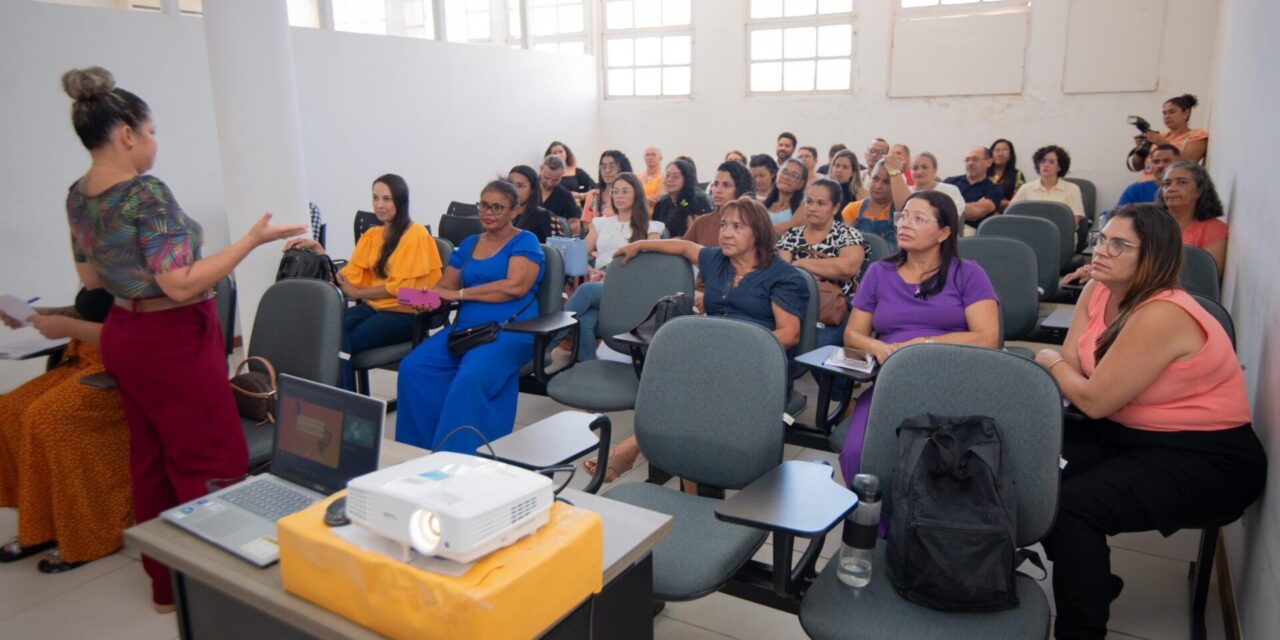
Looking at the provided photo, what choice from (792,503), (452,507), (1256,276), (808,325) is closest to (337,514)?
(452,507)

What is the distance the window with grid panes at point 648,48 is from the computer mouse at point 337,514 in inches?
337

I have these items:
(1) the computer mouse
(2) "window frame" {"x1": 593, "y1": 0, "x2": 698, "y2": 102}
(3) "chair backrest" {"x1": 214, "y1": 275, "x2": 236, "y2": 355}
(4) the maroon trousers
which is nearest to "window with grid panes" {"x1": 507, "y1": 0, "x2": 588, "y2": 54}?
(2) "window frame" {"x1": 593, "y1": 0, "x2": 698, "y2": 102}

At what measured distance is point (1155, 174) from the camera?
16.5 ft

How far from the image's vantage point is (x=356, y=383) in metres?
3.87

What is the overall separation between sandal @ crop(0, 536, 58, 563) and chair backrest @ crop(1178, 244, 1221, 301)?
433cm

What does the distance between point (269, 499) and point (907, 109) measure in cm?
774

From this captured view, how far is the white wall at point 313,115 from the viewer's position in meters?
4.60

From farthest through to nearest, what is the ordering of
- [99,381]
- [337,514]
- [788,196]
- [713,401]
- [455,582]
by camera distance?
[788,196]
[99,381]
[713,401]
[337,514]
[455,582]

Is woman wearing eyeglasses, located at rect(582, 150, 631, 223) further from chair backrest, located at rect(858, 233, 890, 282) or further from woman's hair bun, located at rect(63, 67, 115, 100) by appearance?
woman's hair bun, located at rect(63, 67, 115, 100)

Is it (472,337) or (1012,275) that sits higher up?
(1012,275)

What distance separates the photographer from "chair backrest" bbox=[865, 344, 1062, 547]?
1797 millimetres

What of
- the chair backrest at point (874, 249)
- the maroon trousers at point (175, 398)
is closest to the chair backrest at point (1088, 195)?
the chair backrest at point (874, 249)

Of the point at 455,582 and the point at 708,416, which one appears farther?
the point at 708,416

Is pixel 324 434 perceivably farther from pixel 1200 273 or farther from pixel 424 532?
pixel 1200 273
